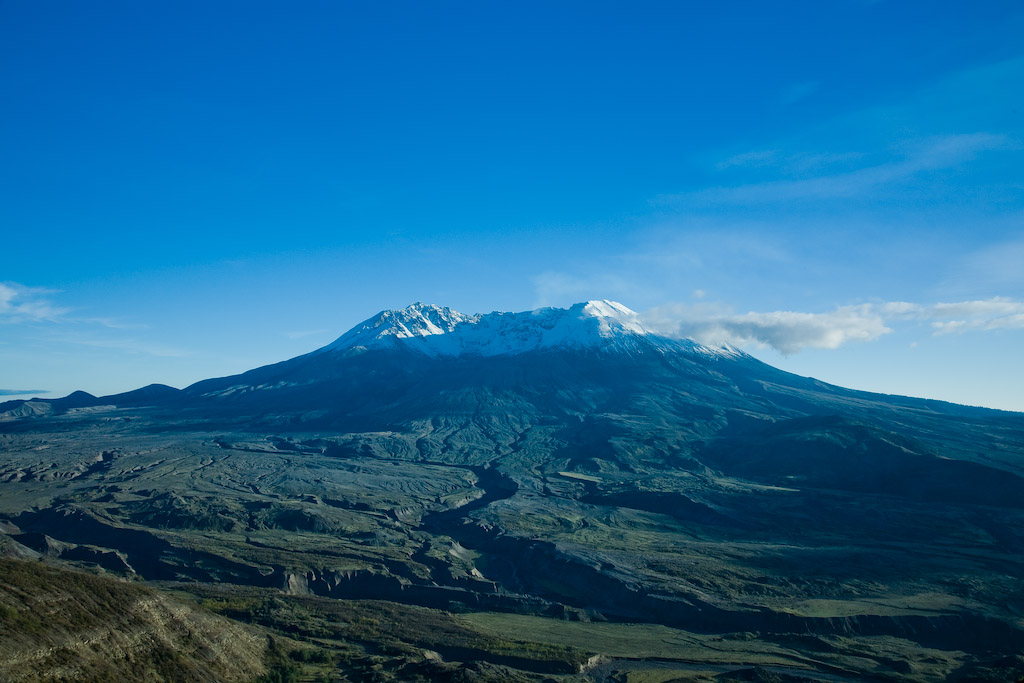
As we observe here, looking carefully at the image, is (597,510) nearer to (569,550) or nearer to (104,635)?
(569,550)

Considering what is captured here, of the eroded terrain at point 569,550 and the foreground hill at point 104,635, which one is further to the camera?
the eroded terrain at point 569,550

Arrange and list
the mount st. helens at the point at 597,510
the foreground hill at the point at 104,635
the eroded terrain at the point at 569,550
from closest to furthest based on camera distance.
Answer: the foreground hill at the point at 104,635
the eroded terrain at the point at 569,550
the mount st. helens at the point at 597,510

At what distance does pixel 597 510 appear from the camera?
310ft

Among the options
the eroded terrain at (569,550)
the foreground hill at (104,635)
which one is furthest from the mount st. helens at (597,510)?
the foreground hill at (104,635)

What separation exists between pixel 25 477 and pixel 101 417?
71362mm

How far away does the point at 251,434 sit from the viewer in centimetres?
15375

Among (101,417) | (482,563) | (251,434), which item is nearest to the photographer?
(482,563)

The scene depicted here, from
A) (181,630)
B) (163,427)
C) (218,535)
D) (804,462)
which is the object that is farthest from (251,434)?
(181,630)

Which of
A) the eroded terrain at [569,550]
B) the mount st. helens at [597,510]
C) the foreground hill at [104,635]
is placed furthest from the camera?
the mount st. helens at [597,510]

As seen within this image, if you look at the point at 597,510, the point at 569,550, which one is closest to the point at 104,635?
the point at 569,550

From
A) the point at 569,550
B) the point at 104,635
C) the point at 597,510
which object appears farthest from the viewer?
the point at 597,510

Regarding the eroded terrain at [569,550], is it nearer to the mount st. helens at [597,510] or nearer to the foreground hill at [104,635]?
the mount st. helens at [597,510]

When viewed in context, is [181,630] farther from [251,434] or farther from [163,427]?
[163,427]

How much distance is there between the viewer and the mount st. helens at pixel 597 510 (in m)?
53.6
